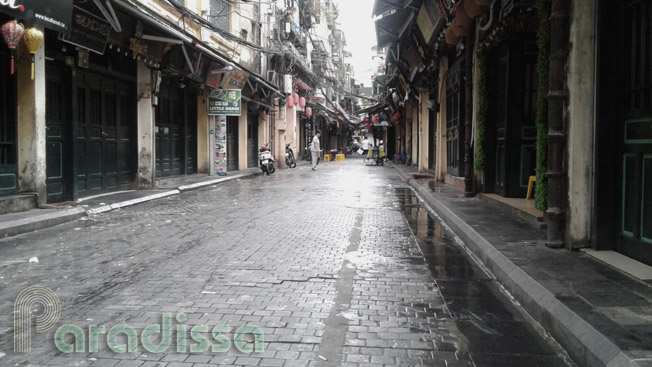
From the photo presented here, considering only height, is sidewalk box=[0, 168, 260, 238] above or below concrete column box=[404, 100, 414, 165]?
below

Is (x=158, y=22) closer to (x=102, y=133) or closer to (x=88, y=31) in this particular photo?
(x=88, y=31)

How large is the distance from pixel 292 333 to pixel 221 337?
52cm

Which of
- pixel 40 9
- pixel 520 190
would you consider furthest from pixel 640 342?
pixel 40 9

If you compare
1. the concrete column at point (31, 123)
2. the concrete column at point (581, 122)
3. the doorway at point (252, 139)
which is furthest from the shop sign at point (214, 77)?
the concrete column at point (581, 122)

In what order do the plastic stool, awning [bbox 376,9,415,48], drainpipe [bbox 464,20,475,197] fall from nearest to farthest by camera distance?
the plastic stool → drainpipe [bbox 464,20,475,197] → awning [bbox 376,9,415,48]

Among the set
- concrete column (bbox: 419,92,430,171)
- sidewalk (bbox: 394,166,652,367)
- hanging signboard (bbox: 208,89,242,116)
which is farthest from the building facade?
concrete column (bbox: 419,92,430,171)

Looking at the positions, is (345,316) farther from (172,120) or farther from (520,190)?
(172,120)

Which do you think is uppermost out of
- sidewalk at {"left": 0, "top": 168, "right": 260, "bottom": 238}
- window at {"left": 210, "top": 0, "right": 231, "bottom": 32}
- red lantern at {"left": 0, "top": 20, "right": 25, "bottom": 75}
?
window at {"left": 210, "top": 0, "right": 231, "bottom": 32}

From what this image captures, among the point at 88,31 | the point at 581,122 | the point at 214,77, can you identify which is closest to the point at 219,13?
the point at 214,77

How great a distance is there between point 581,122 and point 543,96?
3.10 feet

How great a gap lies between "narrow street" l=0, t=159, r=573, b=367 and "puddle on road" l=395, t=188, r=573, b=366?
0.01 metres

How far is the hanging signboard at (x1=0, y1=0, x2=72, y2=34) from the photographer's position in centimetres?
816

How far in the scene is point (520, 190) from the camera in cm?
1035

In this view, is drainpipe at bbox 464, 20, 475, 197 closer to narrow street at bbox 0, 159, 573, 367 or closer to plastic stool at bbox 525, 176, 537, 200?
plastic stool at bbox 525, 176, 537, 200
